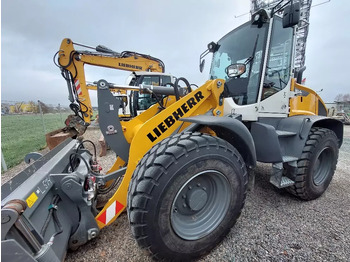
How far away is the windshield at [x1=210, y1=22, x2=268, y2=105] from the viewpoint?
2.48 m

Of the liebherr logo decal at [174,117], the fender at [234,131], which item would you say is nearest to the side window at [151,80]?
the liebherr logo decal at [174,117]

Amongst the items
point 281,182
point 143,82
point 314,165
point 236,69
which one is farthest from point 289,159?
point 143,82

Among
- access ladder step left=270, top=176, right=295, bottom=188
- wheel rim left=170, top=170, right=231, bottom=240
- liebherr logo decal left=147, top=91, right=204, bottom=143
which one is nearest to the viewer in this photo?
wheel rim left=170, top=170, right=231, bottom=240

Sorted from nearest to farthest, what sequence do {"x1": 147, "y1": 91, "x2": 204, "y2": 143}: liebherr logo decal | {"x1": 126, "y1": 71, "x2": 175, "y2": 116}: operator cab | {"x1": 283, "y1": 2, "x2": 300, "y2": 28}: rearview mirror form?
1. {"x1": 147, "y1": 91, "x2": 204, "y2": 143}: liebherr logo decal
2. {"x1": 283, "y1": 2, "x2": 300, "y2": 28}: rearview mirror
3. {"x1": 126, "y1": 71, "x2": 175, "y2": 116}: operator cab

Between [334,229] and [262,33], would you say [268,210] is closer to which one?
[334,229]

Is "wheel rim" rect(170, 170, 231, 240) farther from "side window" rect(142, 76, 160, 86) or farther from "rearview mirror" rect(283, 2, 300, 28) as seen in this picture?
"side window" rect(142, 76, 160, 86)

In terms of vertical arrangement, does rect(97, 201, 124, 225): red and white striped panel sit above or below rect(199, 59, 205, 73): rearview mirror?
below

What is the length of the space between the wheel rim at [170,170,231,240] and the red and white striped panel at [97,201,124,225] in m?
0.57

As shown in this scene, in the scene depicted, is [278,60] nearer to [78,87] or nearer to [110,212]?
[110,212]

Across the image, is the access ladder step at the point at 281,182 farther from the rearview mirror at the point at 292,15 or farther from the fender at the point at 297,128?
the rearview mirror at the point at 292,15

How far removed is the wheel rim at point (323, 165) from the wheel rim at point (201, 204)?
7.01 feet

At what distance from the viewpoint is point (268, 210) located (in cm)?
247

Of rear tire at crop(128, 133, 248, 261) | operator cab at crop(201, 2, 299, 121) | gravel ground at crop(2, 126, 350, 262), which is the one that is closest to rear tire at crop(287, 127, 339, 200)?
gravel ground at crop(2, 126, 350, 262)

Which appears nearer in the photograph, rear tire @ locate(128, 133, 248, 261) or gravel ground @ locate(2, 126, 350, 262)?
rear tire @ locate(128, 133, 248, 261)
